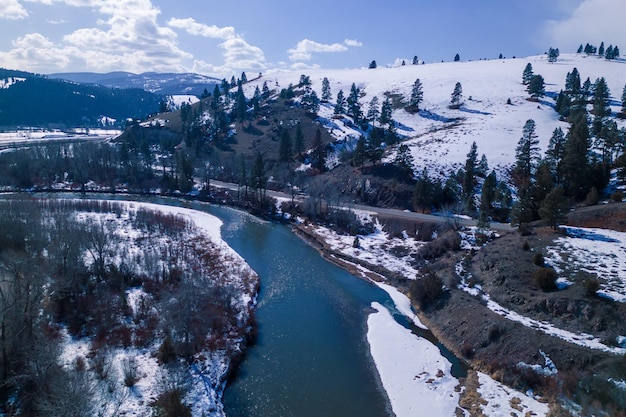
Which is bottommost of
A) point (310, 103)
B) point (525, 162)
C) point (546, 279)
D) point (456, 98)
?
point (546, 279)

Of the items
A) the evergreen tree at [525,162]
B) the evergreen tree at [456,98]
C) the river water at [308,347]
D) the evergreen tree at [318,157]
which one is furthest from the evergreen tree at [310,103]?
the river water at [308,347]

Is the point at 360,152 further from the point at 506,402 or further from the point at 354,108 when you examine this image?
the point at 506,402

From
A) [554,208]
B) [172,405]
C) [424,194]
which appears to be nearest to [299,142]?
[424,194]

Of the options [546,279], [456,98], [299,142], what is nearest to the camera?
[546,279]

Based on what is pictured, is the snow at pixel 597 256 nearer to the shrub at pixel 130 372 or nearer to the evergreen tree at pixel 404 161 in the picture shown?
the evergreen tree at pixel 404 161

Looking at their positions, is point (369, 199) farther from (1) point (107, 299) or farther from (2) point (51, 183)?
(2) point (51, 183)

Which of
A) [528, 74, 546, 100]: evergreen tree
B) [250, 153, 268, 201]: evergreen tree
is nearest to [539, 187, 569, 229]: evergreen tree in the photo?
[250, 153, 268, 201]: evergreen tree
